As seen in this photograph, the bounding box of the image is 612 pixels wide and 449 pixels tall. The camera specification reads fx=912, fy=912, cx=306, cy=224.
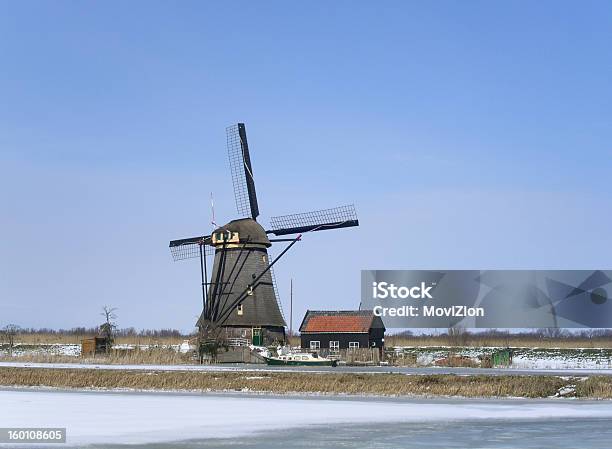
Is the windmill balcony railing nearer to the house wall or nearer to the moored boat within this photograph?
the moored boat

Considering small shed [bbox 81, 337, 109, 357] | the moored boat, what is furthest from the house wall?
small shed [bbox 81, 337, 109, 357]

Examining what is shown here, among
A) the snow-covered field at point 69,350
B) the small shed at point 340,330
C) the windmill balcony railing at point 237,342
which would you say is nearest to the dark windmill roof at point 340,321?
the small shed at point 340,330

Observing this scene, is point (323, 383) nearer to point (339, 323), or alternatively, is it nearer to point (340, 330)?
point (340, 330)

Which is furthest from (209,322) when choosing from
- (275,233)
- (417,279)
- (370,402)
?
(370,402)

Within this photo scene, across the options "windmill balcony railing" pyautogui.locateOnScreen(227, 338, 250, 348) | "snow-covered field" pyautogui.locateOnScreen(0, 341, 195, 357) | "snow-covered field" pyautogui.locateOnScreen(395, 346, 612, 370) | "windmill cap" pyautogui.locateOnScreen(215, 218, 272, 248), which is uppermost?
"windmill cap" pyautogui.locateOnScreen(215, 218, 272, 248)

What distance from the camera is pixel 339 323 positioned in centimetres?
5550

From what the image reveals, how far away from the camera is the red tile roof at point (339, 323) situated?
5494cm

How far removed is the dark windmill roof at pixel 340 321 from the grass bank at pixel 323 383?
21.2m

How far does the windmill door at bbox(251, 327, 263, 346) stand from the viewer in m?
53.0

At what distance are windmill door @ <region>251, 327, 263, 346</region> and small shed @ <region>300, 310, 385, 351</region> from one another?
3.41 meters

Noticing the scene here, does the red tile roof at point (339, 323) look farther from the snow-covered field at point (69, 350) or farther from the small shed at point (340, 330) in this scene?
the snow-covered field at point (69, 350)

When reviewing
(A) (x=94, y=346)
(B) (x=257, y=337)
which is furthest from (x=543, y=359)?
(A) (x=94, y=346)

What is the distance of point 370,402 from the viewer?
82.4 feet

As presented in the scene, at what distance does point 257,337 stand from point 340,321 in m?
5.56
